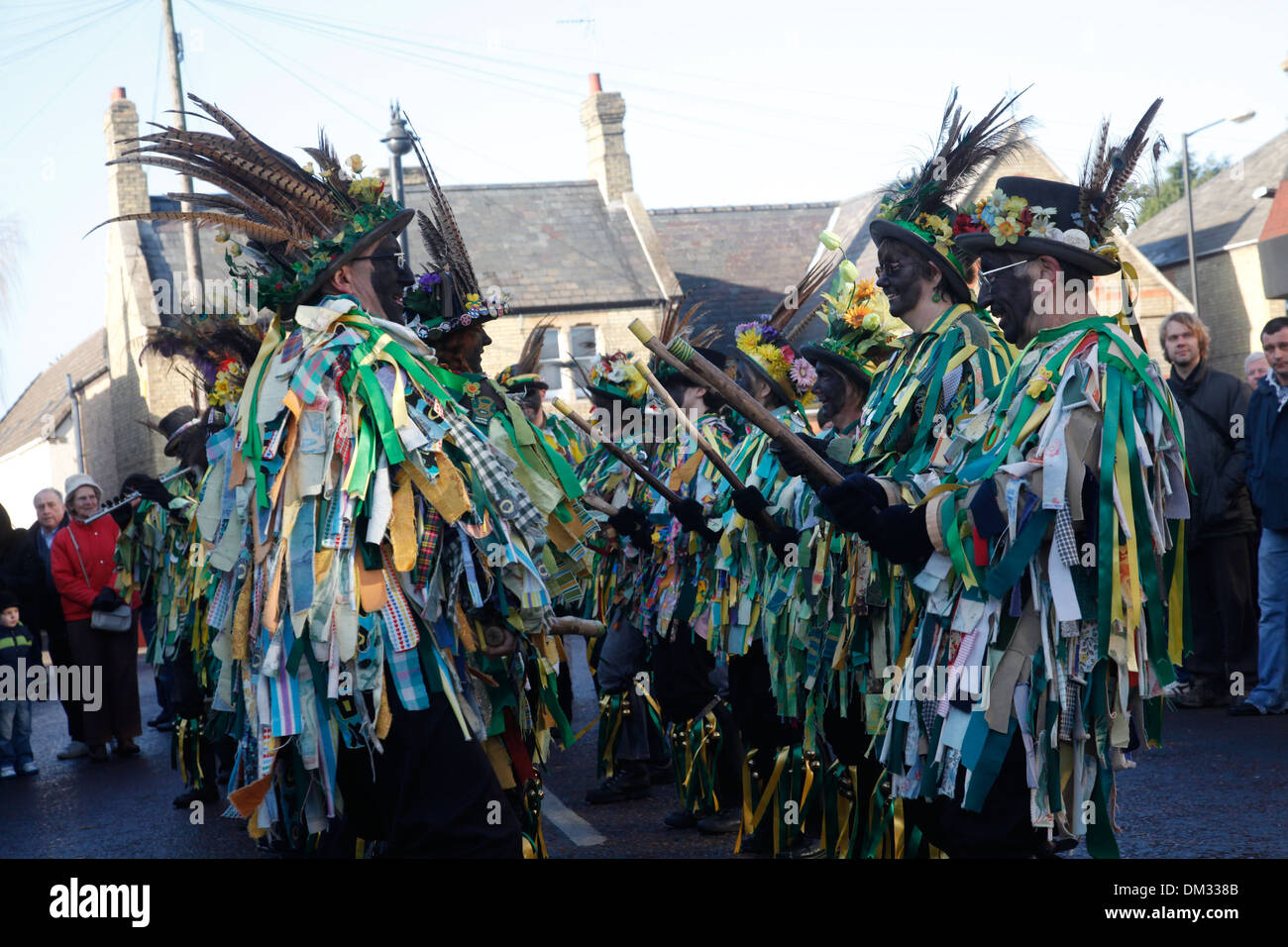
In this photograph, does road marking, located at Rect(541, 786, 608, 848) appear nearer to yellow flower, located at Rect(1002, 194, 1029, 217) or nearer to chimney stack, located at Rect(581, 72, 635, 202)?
yellow flower, located at Rect(1002, 194, 1029, 217)

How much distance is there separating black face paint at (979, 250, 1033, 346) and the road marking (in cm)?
275

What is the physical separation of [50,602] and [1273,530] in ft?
25.7

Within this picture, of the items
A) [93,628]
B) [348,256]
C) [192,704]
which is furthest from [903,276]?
[93,628]

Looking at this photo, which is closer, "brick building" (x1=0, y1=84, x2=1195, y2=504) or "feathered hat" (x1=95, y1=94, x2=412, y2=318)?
"feathered hat" (x1=95, y1=94, x2=412, y2=318)

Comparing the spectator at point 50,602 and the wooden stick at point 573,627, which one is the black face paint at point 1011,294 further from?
the spectator at point 50,602

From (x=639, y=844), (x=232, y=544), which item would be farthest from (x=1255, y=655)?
(x=232, y=544)

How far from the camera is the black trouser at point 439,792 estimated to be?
3217 mm

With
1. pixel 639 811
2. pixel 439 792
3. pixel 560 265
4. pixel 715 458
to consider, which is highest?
pixel 560 265

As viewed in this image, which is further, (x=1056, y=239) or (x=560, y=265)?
(x=560, y=265)

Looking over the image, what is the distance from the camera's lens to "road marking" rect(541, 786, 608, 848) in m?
5.69

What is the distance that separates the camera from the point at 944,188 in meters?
4.37

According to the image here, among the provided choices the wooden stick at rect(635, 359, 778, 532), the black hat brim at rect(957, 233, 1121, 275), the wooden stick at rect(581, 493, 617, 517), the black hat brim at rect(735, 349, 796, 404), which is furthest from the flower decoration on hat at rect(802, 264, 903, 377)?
the black hat brim at rect(957, 233, 1121, 275)

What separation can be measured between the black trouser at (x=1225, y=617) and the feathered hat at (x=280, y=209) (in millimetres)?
5615

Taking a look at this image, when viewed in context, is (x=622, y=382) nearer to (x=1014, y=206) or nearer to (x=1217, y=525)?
(x=1217, y=525)
